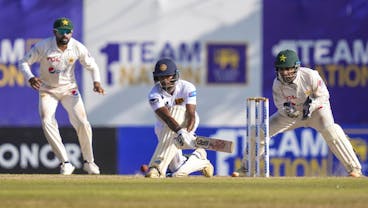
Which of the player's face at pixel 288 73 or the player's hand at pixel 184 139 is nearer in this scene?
the player's hand at pixel 184 139

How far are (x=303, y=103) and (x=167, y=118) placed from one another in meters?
1.87

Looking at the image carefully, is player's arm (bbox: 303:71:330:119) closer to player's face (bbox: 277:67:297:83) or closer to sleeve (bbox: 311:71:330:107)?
sleeve (bbox: 311:71:330:107)

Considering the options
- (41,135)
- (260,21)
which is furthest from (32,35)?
(260,21)

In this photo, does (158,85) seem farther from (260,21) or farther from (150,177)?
(260,21)

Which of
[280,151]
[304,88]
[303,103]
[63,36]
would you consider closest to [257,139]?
[303,103]

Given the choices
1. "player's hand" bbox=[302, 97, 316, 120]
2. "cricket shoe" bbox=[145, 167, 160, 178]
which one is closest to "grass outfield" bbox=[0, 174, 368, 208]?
"cricket shoe" bbox=[145, 167, 160, 178]

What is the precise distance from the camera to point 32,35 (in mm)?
19484

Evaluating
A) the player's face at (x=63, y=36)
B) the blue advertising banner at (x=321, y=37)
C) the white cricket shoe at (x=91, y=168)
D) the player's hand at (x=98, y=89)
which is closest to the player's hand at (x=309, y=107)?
the player's hand at (x=98, y=89)

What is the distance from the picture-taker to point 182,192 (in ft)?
→ 39.4

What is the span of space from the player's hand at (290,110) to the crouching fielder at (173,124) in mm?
1220

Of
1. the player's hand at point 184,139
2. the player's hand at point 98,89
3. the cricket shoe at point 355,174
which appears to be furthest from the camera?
the player's hand at point 98,89

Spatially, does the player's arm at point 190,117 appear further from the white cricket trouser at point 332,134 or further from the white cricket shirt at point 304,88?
the white cricket trouser at point 332,134

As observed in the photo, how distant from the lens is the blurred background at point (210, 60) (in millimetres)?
19516

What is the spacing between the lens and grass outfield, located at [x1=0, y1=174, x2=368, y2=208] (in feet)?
36.2
